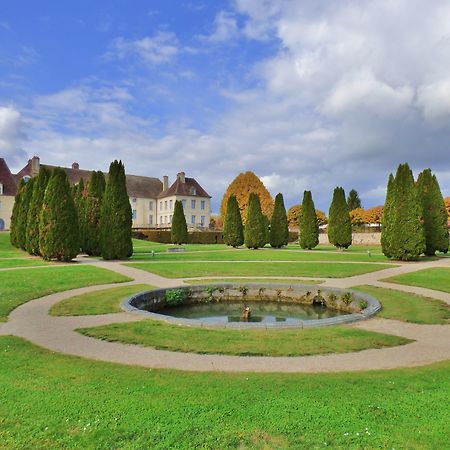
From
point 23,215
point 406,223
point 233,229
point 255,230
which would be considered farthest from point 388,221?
point 23,215

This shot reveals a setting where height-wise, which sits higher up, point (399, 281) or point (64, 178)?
point (64, 178)

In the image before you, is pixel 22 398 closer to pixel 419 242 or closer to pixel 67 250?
pixel 67 250

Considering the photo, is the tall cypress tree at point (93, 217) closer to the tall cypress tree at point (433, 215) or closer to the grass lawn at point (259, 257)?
the grass lawn at point (259, 257)

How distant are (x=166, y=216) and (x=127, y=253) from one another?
38532 millimetres

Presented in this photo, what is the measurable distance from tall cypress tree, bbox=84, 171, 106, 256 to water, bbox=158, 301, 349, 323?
1628 centimetres

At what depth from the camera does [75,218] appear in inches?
881

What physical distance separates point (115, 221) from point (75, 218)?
8.69 ft

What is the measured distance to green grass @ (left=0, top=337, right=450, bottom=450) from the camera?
12.4 ft

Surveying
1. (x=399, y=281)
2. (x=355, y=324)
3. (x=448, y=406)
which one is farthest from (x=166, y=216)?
(x=448, y=406)

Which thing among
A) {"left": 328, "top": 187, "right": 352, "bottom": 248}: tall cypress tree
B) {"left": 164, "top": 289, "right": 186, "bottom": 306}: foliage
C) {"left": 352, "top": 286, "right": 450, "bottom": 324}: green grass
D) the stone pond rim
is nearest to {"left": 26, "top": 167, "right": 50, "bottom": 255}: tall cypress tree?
{"left": 164, "top": 289, "right": 186, "bottom": 306}: foliage

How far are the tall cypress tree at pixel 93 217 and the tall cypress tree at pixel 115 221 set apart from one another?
2.18 m

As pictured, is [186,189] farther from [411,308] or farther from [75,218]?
[411,308]

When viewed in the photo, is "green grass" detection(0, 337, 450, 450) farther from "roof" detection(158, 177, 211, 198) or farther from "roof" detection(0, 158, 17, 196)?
"roof" detection(158, 177, 211, 198)

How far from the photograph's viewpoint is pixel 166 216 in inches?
2467
